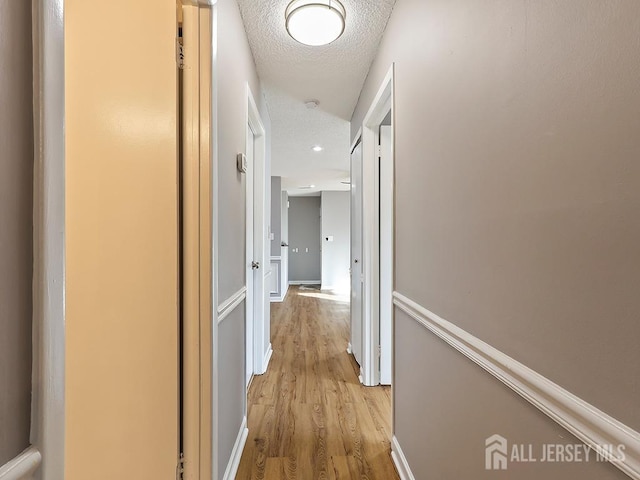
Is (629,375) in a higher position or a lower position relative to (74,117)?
lower

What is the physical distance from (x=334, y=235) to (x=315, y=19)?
6.63m

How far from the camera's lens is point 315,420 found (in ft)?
7.01

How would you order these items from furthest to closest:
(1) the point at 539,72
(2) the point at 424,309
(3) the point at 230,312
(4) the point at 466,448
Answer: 1. (3) the point at 230,312
2. (2) the point at 424,309
3. (4) the point at 466,448
4. (1) the point at 539,72

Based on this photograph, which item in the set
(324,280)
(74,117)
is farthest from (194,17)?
(324,280)

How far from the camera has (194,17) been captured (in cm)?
120

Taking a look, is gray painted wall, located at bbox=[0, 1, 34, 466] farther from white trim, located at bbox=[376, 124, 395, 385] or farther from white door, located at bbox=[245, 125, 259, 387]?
white trim, located at bbox=[376, 124, 395, 385]

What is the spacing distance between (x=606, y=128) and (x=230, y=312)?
58.4 inches

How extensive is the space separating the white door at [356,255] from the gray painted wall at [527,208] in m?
1.51

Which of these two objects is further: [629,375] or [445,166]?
[445,166]

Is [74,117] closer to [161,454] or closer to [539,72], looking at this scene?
[161,454]

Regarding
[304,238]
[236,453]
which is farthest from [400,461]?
[304,238]

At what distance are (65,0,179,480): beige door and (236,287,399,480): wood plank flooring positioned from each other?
29.3 inches

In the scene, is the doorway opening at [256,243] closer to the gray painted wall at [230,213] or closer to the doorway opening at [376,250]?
the gray painted wall at [230,213]

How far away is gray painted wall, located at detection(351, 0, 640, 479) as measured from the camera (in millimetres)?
510
